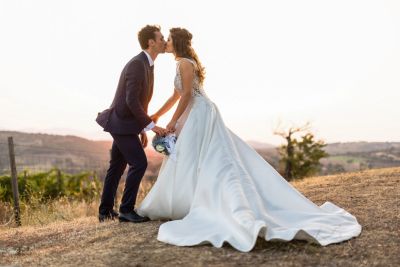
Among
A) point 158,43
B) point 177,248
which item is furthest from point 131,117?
point 177,248

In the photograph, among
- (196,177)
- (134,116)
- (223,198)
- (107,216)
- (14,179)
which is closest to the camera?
(223,198)

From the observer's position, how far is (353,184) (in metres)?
8.49

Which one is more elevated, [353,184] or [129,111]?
[129,111]

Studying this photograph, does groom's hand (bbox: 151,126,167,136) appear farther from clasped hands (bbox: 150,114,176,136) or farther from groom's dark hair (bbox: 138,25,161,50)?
groom's dark hair (bbox: 138,25,161,50)

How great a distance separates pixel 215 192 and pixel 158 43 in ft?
6.55

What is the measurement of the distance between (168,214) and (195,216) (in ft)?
2.82

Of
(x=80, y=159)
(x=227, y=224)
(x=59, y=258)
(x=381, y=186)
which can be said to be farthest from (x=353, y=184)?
(x=80, y=159)

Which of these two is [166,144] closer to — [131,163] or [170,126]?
[170,126]

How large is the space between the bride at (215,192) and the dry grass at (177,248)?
120mm

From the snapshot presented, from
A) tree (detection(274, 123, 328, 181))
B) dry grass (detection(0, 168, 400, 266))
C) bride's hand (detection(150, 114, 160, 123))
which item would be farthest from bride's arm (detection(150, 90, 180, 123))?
tree (detection(274, 123, 328, 181))

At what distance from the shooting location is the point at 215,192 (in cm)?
518

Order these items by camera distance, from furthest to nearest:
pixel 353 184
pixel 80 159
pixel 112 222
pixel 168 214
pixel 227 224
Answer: pixel 80 159, pixel 353 184, pixel 112 222, pixel 168 214, pixel 227 224

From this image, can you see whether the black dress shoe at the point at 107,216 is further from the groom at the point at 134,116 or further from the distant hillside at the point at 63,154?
the distant hillside at the point at 63,154

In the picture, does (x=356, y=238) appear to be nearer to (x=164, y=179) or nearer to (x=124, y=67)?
(x=164, y=179)
